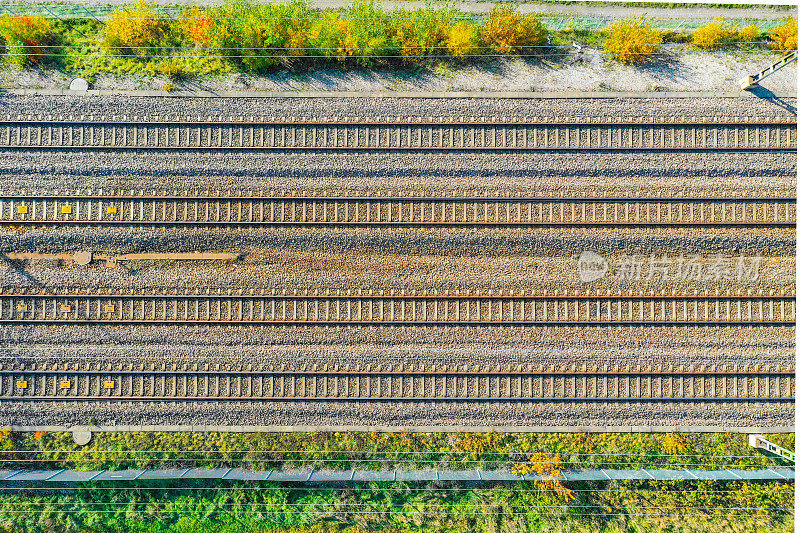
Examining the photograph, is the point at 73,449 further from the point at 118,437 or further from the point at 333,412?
the point at 333,412

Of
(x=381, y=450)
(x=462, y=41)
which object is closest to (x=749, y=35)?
(x=462, y=41)

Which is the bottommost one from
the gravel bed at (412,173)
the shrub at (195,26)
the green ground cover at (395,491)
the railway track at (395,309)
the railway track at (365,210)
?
the green ground cover at (395,491)

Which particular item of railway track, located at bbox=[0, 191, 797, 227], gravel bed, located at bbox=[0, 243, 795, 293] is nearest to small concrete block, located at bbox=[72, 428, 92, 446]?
gravel bed, located at bbox=[0, 243, 795, 293]

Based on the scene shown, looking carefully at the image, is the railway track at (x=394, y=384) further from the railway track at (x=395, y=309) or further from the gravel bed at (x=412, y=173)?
the gravel bed at (x=412, y=173)

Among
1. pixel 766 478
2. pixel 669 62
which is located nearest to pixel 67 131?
pixel 669 62

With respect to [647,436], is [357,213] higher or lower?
higher

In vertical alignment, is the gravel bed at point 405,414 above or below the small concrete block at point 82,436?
above

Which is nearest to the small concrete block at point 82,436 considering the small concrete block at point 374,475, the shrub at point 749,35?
the small concrete block at point 374,475

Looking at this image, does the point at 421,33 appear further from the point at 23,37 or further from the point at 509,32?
the point at 23,37
